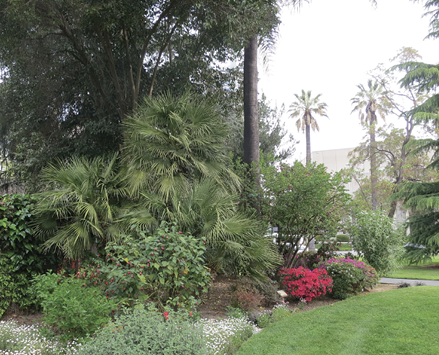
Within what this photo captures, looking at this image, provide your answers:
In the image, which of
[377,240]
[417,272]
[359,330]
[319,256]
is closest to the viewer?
[359,330]

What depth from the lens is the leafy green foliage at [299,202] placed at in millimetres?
8367

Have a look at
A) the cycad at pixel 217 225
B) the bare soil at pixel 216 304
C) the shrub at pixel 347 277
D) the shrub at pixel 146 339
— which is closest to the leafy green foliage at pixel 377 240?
the bare soil at pixel 216 304

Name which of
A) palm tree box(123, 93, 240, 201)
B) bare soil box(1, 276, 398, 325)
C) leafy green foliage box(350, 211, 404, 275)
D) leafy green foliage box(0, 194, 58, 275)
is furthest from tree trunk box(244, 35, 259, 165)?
leafy green foliage box(0, 194, 58, 275)

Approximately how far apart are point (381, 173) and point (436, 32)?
9.72 metres

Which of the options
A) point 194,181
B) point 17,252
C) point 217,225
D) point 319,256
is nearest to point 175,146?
point 194,181

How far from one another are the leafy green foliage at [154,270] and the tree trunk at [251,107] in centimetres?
530

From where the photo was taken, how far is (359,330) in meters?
5.75

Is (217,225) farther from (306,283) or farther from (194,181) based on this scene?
(306,283)

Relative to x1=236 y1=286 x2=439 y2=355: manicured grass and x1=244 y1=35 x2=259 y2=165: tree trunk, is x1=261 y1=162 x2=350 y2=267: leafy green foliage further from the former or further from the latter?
x1=236 y1=286 x2=439 y2=355: manicured grass

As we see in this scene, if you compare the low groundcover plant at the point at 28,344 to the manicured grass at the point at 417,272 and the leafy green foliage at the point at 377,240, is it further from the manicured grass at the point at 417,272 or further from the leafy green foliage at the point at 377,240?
the manicured grass at the point at 417,272

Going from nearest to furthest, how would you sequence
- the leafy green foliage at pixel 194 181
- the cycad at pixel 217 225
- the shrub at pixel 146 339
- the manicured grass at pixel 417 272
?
the shrub at pixel 146 339
the cycad at pixel 217 225
the leafy green foliage at pixel 194 181
the manicured grass at pixel 417 272

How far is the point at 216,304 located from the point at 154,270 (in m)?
2.37

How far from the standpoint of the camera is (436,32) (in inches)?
674

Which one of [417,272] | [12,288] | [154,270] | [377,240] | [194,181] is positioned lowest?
[417,272]
